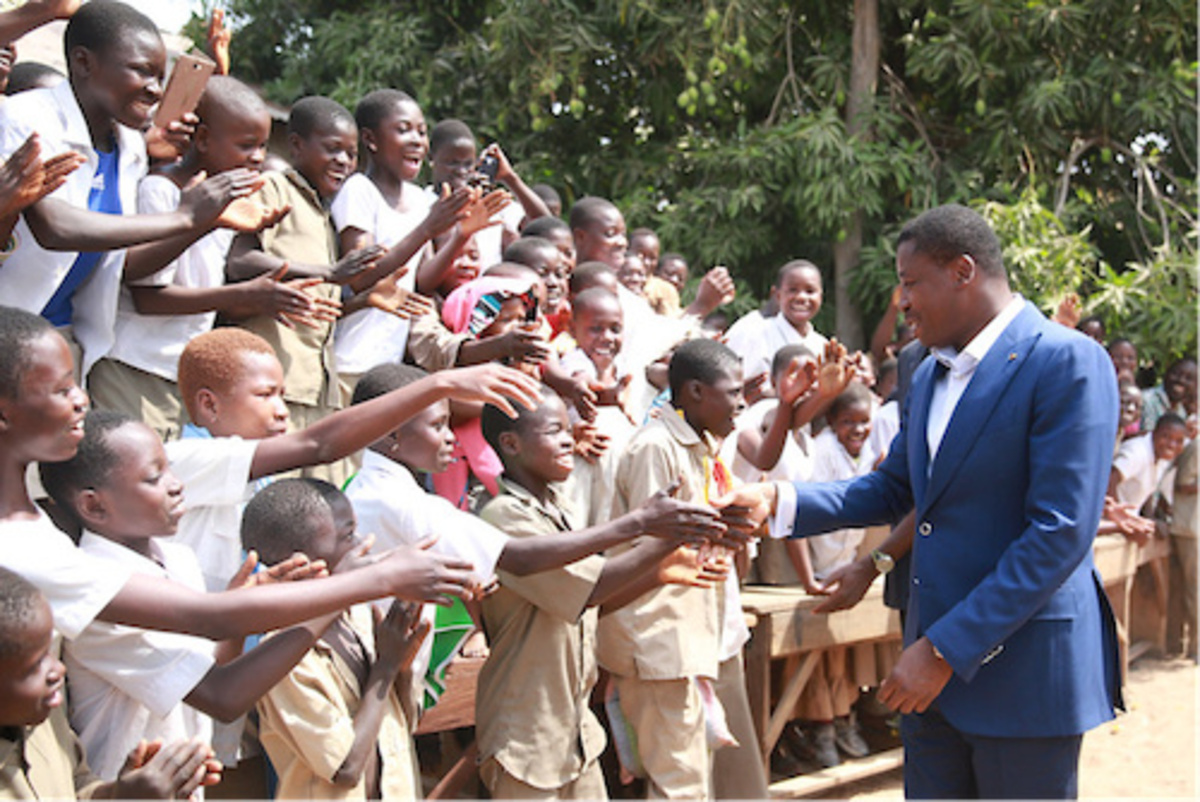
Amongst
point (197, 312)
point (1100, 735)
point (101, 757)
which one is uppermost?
point (197, 312)

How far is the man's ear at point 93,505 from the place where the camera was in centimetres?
265

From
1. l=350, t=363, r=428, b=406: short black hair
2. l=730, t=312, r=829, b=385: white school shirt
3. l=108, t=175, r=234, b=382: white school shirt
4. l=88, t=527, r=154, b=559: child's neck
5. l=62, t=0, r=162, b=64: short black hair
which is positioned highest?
l=62, t=0, r=162, b=64: short black hair

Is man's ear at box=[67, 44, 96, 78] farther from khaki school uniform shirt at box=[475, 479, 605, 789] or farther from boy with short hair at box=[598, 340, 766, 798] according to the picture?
boy with short hair at box=[598, 340, 766, 798]

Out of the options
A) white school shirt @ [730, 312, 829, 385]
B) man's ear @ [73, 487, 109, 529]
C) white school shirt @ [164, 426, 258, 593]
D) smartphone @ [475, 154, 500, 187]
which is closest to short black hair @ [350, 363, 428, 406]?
white school shirt @ [164, 426, 258, 593]

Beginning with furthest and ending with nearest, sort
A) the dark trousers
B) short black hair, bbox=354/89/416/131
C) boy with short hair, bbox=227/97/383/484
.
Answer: short black hair, bbox=354/89/416/131 → boy with short hair, bbox=227/97/383/484 → the dark trousers

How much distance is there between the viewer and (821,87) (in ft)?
37.0

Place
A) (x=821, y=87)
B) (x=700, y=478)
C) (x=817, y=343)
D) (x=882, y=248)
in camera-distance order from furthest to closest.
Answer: (x=821, y=87), (x=882, y=248), (x=817, y=343), (x=700, y=478)

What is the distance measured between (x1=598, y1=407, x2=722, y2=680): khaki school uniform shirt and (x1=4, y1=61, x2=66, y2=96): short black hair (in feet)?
7.70

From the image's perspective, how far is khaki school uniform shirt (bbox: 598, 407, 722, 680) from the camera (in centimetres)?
438

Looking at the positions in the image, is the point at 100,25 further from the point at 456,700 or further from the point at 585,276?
the point at 585,276

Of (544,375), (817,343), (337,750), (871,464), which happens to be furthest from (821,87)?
(337,750)

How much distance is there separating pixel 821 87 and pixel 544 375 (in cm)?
734

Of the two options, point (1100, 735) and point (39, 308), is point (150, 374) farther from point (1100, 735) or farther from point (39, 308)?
point (1100, 735)

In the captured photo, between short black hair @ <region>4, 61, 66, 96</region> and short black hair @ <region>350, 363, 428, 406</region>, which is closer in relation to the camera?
short black hair @ <region>350, 363, 428, 406</region>
